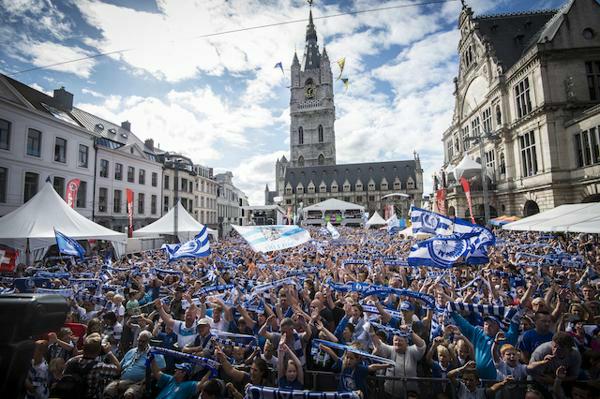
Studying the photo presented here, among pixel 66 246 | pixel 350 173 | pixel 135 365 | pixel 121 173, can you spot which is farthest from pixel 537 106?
pixel 350 173

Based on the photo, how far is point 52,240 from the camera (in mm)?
13328

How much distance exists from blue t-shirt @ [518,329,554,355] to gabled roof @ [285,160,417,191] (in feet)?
274

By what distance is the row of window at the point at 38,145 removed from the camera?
19.4 metres

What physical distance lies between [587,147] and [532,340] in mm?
25137

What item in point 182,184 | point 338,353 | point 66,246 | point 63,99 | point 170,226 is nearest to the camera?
point 338,353

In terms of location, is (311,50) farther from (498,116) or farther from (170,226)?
(170,226)

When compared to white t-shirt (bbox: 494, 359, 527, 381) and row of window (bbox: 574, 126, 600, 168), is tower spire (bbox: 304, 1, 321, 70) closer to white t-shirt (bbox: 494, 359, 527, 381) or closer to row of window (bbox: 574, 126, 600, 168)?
row of window (bbox: 574, 126, 600, 168)

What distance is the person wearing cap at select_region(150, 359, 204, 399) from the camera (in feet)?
12.5

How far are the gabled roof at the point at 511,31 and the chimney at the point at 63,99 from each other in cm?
4374

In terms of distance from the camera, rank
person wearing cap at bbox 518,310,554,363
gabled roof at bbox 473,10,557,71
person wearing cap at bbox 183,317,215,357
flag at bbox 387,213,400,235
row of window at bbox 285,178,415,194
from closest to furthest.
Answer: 1. person wearing cap at bbox 518,310,554,363
2. person wearing cap at bbox 183,317,215,357
3. flag at bbox 387,213,400,235
4. gabled roof at bbox 473,10,557,71
5. row of window at bbox 285,178,415,194

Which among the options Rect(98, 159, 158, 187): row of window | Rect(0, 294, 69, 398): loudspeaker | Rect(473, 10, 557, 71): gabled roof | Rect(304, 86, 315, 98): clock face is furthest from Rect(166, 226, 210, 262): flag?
Rect(304, 86, 315, 98): clock face

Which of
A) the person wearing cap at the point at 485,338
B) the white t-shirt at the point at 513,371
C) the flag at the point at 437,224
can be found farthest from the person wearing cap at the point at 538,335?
the flag at the point at 437,224

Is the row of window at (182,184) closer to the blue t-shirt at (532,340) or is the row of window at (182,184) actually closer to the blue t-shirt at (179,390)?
the blue t-shirt at (179,390)

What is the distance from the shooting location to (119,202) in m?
30.5
